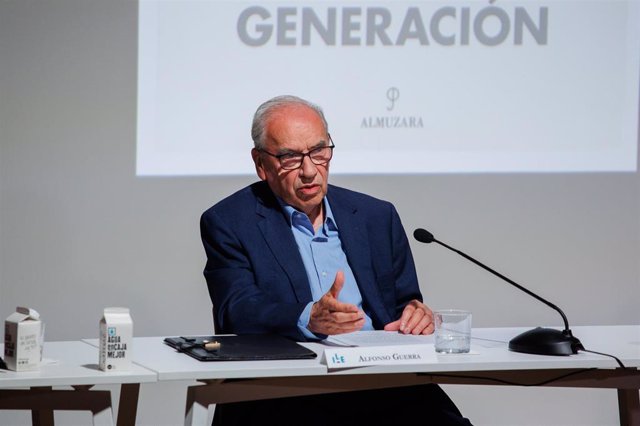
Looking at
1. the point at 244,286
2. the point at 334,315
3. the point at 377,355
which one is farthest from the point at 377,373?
the point at 244,286

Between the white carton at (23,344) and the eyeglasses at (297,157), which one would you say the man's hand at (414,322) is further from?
the white carton at (23,344)

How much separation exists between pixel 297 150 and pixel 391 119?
4.58ft

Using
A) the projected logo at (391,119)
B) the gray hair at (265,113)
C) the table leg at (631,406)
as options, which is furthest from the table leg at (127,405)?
the projected logo at (391,119)

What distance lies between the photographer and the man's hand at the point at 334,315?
7.99ft

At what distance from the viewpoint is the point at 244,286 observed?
2.71 m

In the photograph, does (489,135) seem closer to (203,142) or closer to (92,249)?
(203,142)

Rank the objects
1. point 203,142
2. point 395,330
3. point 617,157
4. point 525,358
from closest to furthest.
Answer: point 525,358 < point 395,330 < point 203,142 < point 617,157

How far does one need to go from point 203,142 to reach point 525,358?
212 centimetres

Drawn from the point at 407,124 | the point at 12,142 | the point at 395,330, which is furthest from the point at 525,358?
the point at 12,142

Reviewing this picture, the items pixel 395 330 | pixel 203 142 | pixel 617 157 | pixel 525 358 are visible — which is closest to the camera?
pixel 525 358

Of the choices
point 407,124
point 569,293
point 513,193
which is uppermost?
point 407,124

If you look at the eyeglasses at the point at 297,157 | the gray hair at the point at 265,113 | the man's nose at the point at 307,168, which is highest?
the gray hair at the point at 265,113

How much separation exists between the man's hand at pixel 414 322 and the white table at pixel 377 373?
6.4 inches

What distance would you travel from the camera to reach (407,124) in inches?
165
